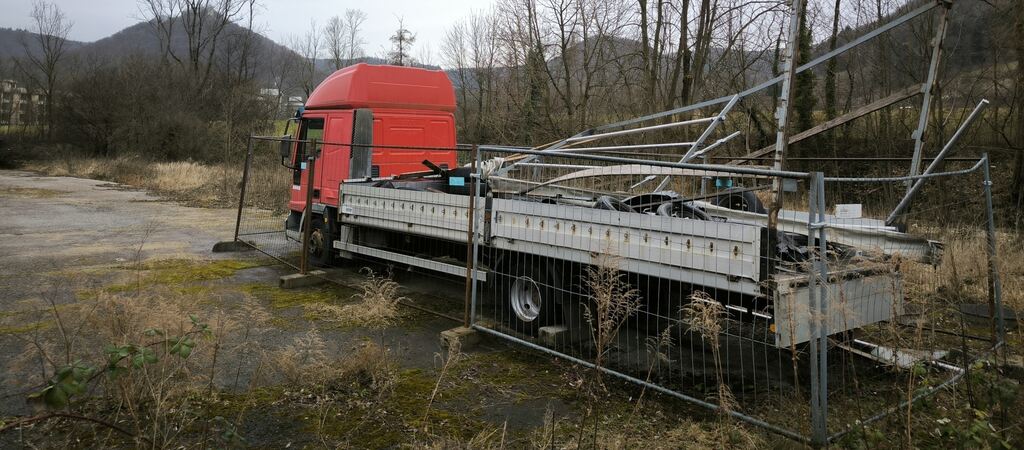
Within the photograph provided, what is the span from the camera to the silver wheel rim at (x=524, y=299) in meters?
6.24

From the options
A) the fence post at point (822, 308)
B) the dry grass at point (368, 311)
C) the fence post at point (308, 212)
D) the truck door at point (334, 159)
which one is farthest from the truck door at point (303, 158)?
the fence post at point (822, 308)

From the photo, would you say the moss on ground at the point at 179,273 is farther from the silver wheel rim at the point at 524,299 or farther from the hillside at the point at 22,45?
the hillside at the point at 22,45

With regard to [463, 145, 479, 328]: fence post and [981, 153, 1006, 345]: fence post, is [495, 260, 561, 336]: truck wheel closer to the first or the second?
[463, 145, 479, 328]: fence post

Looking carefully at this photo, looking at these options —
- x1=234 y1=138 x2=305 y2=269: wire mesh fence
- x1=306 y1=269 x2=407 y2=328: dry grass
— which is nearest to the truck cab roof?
x1=234 y1=138 x2=305 y2=269: wire mesh fence

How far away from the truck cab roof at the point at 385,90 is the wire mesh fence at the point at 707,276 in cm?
116

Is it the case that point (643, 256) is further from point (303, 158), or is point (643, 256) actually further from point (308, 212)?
point (303, 158)

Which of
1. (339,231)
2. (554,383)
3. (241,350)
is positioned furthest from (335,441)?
(339,231)

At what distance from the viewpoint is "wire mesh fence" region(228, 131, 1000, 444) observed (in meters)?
3.84

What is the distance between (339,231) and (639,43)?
47.9 feet

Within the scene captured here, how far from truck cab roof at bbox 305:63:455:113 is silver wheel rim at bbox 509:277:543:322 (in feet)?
14.2

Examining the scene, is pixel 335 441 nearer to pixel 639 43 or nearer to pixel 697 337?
pixel 697 337

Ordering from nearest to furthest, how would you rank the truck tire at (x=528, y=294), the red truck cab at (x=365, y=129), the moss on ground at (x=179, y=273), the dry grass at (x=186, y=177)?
the truck tire at (x=528, y=294) → the moss on ground at (x=179, y=273) → the red truck cab at (x=365, y=129) → the dry grass at (x=186, y=177)

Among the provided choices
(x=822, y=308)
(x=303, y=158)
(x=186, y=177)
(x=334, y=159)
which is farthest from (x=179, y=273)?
(x=186, y=177)

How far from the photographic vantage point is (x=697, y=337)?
6.41 metres
